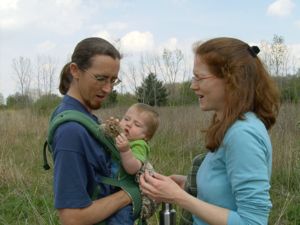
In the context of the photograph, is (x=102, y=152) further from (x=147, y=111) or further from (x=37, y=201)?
(x=37, y=201)

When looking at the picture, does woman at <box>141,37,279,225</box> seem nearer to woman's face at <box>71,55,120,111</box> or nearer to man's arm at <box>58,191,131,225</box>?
man's arm at <box>58,191,131,225</box>

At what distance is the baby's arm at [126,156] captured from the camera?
2045 millimetres

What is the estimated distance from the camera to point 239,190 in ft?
5.59

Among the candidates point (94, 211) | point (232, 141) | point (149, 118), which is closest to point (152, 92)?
point (149, 118)

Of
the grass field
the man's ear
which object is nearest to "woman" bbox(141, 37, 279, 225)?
the man's ear

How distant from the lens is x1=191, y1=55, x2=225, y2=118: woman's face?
1.87 m

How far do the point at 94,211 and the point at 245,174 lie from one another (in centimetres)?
63

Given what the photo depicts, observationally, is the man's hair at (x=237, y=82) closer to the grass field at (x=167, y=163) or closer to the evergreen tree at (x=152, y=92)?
the grass field at (x=167, y=163)

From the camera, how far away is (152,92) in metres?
8.89

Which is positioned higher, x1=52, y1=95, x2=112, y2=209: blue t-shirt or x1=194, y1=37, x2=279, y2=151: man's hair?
x1=194, y1=37, x2=279, y2=151: man's hair

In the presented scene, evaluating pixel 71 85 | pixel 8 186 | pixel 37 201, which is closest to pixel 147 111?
pixel 71 85

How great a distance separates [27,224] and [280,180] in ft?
9.24

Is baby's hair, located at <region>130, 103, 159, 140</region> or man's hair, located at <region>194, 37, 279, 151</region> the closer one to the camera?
man's hair, located at <region>194, 37, 279, 151</region>

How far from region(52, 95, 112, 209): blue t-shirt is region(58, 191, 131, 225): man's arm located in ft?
0.08
